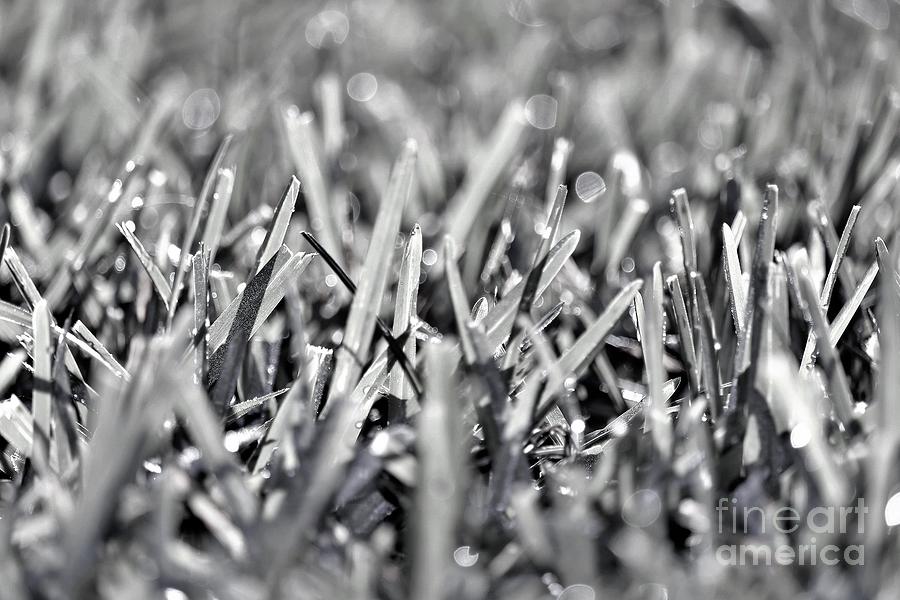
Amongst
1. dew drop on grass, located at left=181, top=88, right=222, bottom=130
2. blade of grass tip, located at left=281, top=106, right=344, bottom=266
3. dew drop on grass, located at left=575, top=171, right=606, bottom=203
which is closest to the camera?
blade of grass tip, located at left=281, top=106, right=344, bottom=266

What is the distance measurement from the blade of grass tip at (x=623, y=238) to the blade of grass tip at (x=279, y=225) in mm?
278

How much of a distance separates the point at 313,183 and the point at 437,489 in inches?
16.7

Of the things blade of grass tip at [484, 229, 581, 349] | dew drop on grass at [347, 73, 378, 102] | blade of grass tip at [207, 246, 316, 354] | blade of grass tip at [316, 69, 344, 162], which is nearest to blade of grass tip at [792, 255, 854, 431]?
blade of grass tip at [484, 229, 581, 349]

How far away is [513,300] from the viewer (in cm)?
56

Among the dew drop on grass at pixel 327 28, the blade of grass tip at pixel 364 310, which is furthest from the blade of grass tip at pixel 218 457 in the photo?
the dew drop on grass at pixel 327 28

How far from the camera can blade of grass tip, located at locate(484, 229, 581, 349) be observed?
55cm

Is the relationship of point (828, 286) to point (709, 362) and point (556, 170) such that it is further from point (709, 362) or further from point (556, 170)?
point (556, 170)

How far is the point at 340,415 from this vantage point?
401mm

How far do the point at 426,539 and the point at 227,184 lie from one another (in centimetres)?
35

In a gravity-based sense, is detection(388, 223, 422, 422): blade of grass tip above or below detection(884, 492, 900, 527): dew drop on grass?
above

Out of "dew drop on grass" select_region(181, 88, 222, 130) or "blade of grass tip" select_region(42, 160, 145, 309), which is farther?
"dew drop on grass" select_region(181, 88, 222, 130)

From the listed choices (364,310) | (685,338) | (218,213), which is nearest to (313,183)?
(218,213)

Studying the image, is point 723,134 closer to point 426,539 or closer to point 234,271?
point 234,271

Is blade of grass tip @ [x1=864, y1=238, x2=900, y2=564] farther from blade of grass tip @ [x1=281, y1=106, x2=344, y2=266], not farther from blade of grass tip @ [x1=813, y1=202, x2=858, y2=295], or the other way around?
blade of grass tip @ [x1=281, y1=106, x2=344, y2=266]
